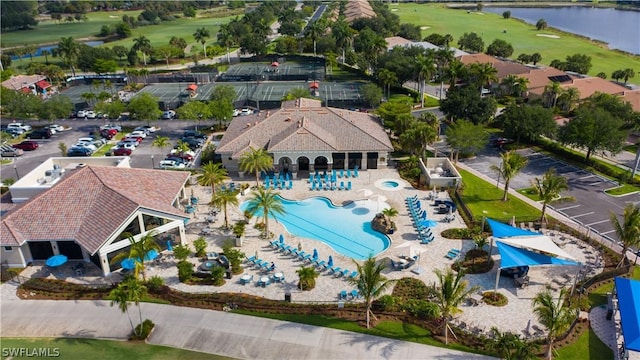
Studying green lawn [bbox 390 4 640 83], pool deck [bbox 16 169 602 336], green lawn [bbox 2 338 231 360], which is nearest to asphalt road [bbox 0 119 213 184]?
pool deck [bbox 16 169 602 336]

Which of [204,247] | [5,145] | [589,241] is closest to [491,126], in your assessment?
[589,241]

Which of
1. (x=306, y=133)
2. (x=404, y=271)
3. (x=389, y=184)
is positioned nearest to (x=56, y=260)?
(x=404, y=271)

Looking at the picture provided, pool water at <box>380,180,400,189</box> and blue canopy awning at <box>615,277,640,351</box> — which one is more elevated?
blue canopy awning at <box>615,277,640,351</box>

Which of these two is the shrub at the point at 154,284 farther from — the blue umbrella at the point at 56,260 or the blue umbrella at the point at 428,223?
the blue umbrella at the point at 428,223

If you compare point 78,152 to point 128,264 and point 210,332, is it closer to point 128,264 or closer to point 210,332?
point 128,264

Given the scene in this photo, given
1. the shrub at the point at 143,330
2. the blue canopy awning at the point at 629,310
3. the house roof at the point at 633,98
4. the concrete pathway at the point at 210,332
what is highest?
the house roof at the point at 633,98

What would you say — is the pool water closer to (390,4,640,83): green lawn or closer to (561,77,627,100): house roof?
(561,77,627,100): house roof

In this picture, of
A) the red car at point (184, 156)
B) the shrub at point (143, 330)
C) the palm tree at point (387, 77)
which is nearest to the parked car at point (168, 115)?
the red car at point (184, 156)
